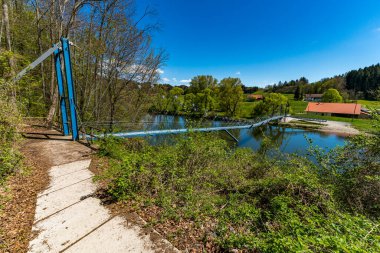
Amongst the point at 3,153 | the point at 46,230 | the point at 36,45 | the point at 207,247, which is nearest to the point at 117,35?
the point at 36,45

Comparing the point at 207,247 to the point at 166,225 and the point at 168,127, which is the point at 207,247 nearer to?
the point at 166,225

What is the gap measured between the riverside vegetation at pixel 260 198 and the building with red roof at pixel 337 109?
44.8 m

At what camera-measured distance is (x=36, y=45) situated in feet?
26.9

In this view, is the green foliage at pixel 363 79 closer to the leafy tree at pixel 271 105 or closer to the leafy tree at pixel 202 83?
the leafy tree at pixel 271 105

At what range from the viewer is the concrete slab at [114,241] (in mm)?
1870

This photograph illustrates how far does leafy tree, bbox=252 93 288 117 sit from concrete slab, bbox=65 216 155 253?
35.8 m

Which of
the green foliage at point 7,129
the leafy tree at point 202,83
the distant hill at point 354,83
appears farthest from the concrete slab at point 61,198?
the distant hill at point 354,83

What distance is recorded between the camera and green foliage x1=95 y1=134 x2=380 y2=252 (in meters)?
1.82

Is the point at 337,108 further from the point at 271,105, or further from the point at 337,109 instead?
the point at 271,105

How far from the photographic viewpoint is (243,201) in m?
2.96

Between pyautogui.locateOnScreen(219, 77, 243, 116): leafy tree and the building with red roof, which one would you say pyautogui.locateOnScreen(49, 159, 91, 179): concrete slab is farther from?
the building with red roof

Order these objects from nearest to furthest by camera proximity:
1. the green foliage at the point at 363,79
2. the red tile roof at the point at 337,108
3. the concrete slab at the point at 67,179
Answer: the concrete slab at the point at 67,179, the red tile roof at the point at 337,108, the green foliage at the point at 363,79

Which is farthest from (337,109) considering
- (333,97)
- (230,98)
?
(230,98)

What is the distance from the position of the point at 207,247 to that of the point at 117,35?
348 inches
